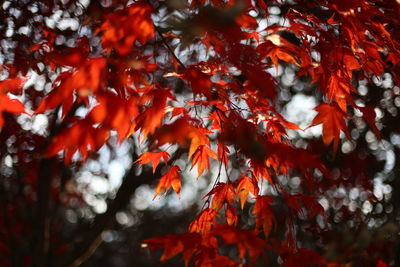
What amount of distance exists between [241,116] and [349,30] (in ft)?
2.41

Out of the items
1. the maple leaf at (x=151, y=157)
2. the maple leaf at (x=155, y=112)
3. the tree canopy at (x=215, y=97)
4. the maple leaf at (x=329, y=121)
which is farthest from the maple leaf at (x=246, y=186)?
the maple leaf at (x=155, y=112)

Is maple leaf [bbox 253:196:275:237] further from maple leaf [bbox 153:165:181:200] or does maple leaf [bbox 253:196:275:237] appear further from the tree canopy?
maple leaf [bbox 153:165:181:200]

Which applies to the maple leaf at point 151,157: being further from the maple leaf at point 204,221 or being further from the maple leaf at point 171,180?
the maple leaf at point 204,221

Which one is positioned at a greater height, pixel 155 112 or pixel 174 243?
pixel 155 112

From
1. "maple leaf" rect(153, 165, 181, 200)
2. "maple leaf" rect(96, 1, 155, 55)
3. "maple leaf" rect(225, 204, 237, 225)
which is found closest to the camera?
"maple leaf" rect(96, 1, 155, 55)

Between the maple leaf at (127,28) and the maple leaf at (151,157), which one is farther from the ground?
the maple leaf at (127,28)

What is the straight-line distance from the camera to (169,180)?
2391 millimetres

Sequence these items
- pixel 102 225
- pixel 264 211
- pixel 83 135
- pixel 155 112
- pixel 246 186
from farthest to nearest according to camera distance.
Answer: pixel 102 225 → pixel 246 186 → pixel 264 211 → pixel 155 112 → pixel 83 135

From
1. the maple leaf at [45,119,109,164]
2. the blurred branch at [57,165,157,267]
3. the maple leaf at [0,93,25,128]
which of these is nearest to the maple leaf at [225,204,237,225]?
the maple leaf at [45,119,109,164]

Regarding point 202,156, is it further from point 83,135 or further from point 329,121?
point 83,135

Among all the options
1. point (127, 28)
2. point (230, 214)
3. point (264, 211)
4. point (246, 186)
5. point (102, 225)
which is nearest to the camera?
point (127, 28)

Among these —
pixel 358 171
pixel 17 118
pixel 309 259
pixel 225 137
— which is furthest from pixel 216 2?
pixel 358 171

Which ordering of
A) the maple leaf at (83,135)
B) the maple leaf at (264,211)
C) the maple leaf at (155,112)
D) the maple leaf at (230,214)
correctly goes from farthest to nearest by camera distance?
the maple leaf at (230,214) → the maple leaf at (264,211) → the maple leaf at (155,112) → the maple leaf at (83,135)

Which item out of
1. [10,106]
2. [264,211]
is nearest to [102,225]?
[264,211]
